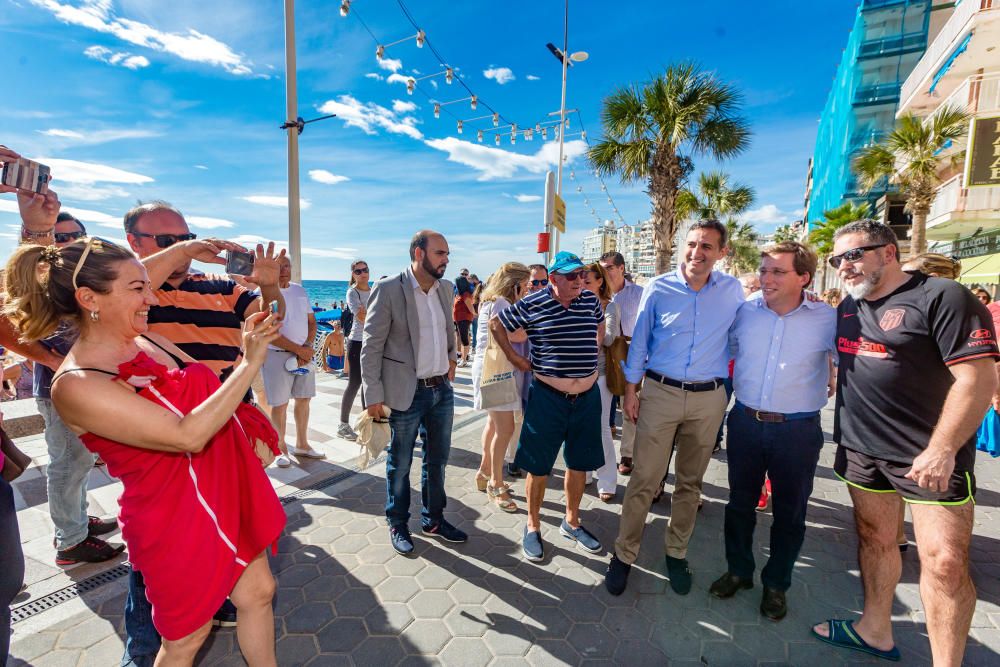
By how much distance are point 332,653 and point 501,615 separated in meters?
0.94

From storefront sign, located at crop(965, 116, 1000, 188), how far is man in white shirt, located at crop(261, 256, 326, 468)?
55.2 feet

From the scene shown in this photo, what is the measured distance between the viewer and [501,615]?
265 centimetres

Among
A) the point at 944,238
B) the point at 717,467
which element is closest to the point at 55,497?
the point at 717,467

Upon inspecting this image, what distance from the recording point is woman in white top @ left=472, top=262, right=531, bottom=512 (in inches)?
156

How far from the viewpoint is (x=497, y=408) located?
3.93m

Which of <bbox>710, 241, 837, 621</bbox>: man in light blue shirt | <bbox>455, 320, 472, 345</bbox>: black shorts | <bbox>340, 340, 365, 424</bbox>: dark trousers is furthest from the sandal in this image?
<bbox>455, 320, 472, 345</bbox>: black shorts

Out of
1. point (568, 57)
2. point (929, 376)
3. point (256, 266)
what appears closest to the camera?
point (256, 266)

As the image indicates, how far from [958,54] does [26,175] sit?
23504mm

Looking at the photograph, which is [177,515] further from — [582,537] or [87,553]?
[582,537]

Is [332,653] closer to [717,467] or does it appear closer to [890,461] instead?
[890,461]

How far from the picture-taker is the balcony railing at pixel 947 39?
1316 cm

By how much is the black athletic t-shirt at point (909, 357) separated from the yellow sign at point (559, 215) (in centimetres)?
879

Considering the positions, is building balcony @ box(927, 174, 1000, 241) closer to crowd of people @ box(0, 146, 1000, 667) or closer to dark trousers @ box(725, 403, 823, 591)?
crowd of people @ box(0, 146, 1000, 667)

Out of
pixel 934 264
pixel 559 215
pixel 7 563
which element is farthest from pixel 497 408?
pixel 559 215
